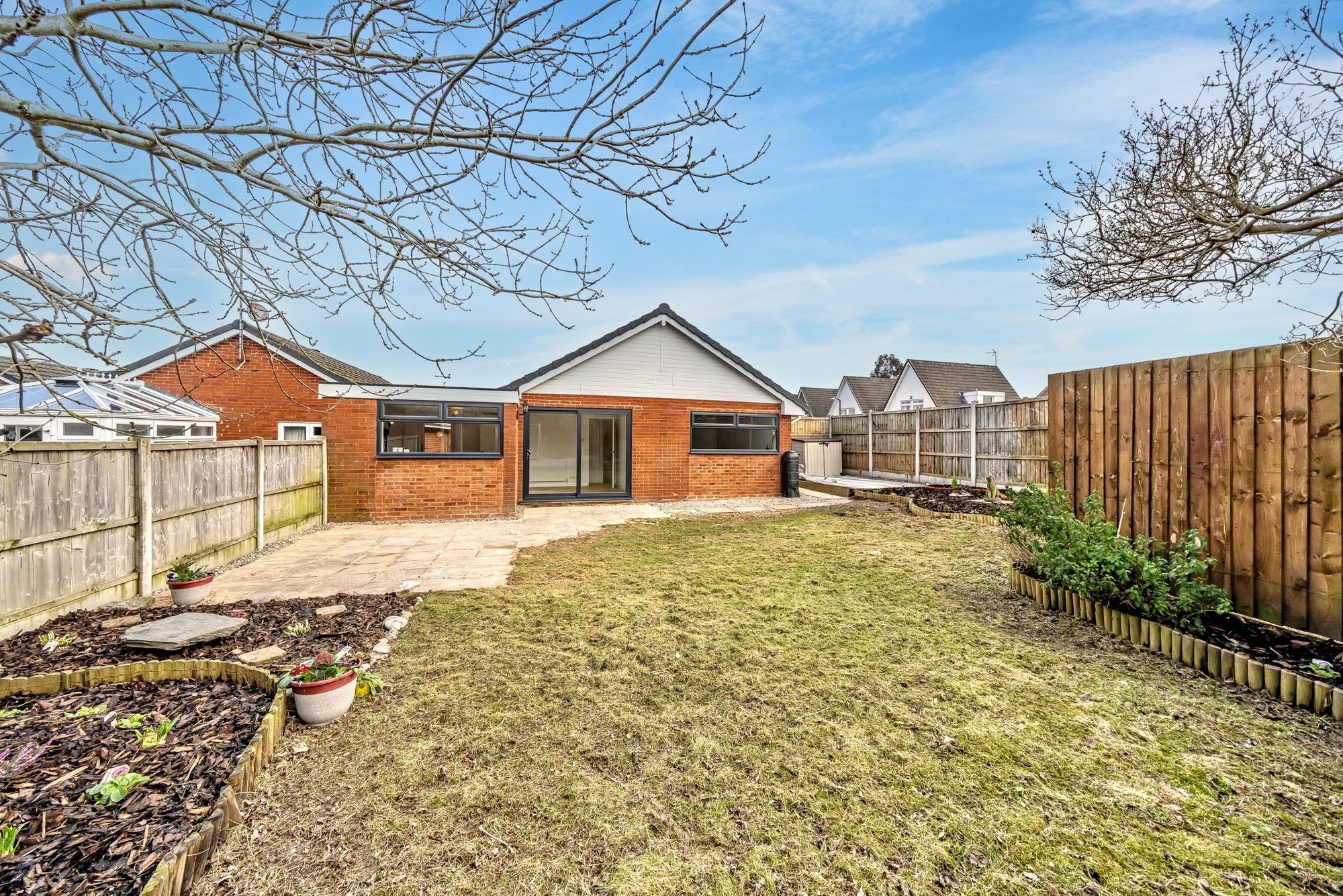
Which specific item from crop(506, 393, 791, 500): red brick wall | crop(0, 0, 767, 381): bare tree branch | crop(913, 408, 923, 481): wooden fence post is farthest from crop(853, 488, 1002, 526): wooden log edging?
crop(0, 0, 767, 381): bare tree branch

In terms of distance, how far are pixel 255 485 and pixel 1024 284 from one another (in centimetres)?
996

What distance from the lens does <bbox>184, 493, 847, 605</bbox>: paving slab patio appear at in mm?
5629

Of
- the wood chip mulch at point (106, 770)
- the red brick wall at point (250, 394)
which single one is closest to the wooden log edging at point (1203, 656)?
the wood chip mulch at point (106, 770)

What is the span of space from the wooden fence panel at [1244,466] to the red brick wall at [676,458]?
9.21 m

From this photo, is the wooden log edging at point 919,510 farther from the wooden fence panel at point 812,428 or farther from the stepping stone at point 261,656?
the wooden fence panel at point 812,428

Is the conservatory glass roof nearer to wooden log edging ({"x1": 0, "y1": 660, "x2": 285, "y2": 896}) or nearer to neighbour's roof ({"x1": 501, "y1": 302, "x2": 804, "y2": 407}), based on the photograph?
wooden log edging ({"x1": 0, "y1": 660, "x2": 285, "y2": 896})

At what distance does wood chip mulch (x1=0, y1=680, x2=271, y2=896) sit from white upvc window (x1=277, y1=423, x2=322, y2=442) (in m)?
10.1

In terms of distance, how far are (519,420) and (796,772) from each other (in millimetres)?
10276

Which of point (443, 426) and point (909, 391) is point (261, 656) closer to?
point (443, 426)

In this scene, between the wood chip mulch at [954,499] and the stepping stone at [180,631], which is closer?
the stepping stone at [180,631]

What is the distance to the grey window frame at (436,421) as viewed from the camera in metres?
10.4

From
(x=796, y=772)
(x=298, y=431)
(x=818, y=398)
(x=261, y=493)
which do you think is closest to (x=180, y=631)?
(x=796, y=772)

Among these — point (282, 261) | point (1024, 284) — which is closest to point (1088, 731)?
point (282, 261)

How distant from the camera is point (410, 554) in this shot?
7324 millimetres
